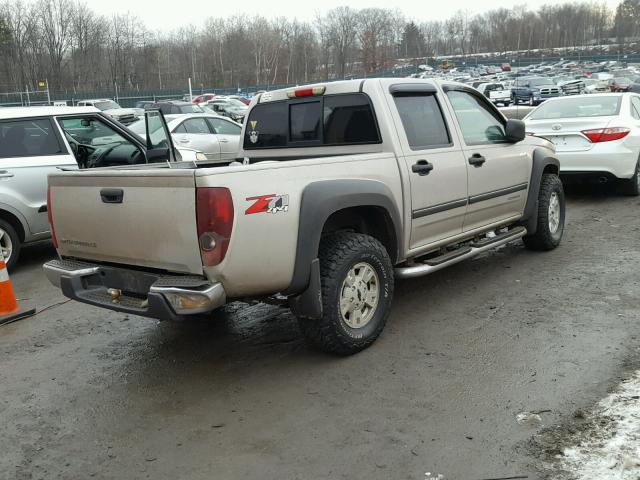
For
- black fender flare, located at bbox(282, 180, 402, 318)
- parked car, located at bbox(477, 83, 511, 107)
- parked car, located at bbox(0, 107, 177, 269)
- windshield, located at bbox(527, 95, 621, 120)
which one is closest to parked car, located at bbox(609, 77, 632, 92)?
parked car, located at bbox(477, 83, 511, 107)

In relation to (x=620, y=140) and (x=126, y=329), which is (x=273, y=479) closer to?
(x=126, y=329)

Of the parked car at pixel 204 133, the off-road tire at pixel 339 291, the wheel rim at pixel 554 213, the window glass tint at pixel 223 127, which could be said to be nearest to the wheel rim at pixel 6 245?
the off-road tire at pixel 339 291

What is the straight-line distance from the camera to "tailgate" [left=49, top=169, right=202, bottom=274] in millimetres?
3500

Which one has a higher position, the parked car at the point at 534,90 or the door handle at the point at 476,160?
the parked car at the point at 534,90

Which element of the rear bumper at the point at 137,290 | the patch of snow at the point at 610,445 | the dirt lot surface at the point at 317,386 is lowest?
the dirt lot surface at the point at 317,386

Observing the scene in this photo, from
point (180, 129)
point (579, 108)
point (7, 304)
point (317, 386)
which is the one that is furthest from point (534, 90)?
point (317, 386)

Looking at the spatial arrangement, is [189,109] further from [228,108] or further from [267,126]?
[267,126]

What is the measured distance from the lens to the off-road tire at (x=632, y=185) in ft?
31.9

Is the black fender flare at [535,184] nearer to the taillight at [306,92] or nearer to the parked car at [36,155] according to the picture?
the taillight at [306,92]

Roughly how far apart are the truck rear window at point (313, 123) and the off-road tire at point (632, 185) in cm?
659

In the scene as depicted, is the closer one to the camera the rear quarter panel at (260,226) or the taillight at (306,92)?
the rear quarter panel at (260,226)

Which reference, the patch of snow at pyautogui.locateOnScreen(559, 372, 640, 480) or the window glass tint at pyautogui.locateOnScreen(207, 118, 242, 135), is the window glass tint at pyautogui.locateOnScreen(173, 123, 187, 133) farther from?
the patch of snow at pyautogui.locateOnScreen(559, 372, 640, 480)

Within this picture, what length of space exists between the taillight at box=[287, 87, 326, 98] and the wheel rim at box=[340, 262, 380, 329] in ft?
5.35

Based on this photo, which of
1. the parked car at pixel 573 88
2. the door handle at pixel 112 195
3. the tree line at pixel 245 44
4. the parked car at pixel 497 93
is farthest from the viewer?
the tree line at pixel 245 44
